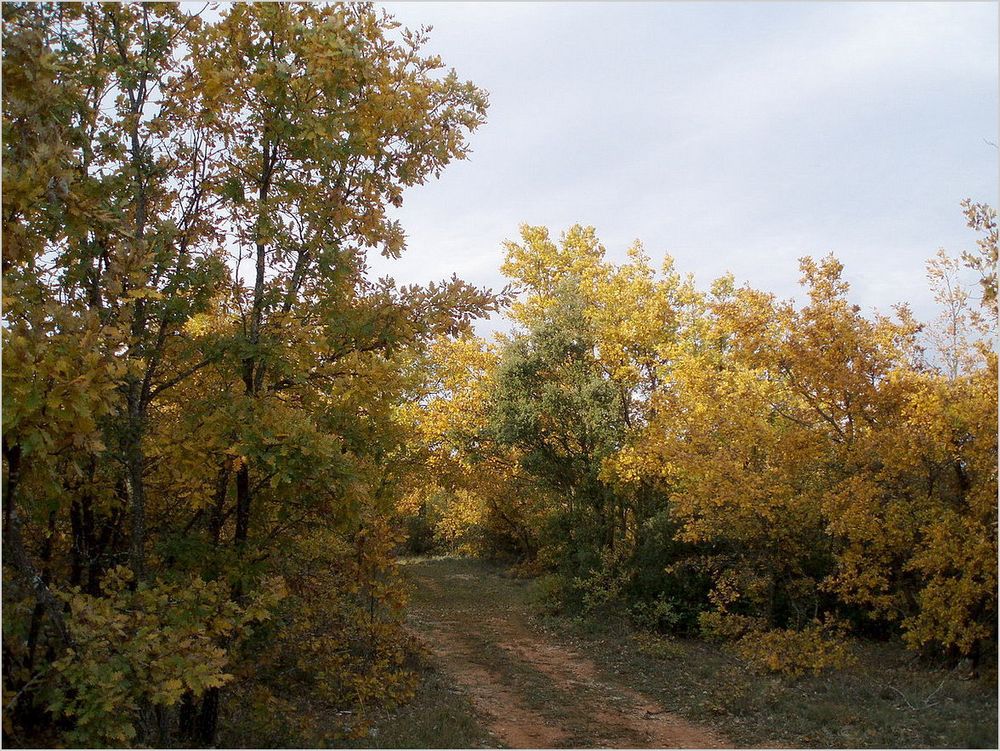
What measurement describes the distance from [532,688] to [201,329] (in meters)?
6.63

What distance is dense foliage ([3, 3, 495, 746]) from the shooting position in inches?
161

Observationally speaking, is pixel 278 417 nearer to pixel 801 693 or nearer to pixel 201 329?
pixel 201 329

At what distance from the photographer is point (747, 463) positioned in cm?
1138

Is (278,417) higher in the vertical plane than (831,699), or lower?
higher

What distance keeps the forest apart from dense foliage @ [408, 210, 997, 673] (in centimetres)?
6

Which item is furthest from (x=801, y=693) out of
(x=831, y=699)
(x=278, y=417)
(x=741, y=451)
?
(x=278, y=417)

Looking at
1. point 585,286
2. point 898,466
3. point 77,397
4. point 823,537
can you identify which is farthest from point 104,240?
point 585,286

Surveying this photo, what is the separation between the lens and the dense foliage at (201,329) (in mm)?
4082

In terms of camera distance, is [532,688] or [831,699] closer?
[831,699]

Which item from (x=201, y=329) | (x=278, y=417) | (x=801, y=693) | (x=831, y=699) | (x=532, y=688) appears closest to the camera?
(x=278, y=417)

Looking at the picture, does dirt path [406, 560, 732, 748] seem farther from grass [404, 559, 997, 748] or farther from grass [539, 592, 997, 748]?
grass [539, 592, 997, 748]

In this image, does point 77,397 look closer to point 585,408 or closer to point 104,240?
point 104,240

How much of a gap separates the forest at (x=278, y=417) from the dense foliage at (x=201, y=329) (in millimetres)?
28

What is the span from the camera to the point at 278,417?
5.11 m
